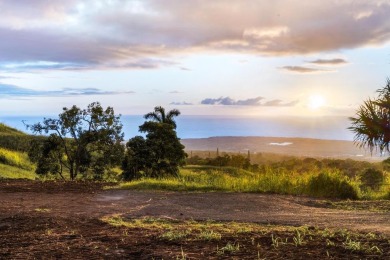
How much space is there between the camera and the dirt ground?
220 inches

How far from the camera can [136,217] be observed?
9703 millimetres

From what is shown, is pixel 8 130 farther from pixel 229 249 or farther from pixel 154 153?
pixel 229 249

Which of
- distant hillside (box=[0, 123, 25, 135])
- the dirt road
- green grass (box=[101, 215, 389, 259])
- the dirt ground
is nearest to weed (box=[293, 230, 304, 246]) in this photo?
green grass (box=[101, 215, 389, 259])

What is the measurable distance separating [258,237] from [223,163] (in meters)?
41.0

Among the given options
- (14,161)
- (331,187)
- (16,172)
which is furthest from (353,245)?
(14,161)

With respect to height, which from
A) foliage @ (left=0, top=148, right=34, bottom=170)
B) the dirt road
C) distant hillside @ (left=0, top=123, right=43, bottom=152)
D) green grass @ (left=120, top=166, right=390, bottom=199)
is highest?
distant hillside @ (left=0, top=123, right=43, bottom=152)

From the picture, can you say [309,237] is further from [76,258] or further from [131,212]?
[131,212]

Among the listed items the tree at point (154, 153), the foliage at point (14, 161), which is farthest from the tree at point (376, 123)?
the foliage at point (14, 161)

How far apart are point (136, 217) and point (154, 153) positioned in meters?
13.8

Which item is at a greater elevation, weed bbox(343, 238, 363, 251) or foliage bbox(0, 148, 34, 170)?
foliage bbox(0, 148, 34, 170)

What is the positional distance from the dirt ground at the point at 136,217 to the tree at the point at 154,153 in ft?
18.6

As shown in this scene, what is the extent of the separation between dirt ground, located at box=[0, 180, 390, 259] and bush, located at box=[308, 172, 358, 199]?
1659 mm

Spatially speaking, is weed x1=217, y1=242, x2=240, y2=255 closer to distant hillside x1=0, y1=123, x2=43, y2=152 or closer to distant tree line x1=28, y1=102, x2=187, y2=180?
distant tree line x1=28, y1=102, x2=187, y2=180

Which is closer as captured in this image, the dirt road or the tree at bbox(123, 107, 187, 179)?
the dirt road
